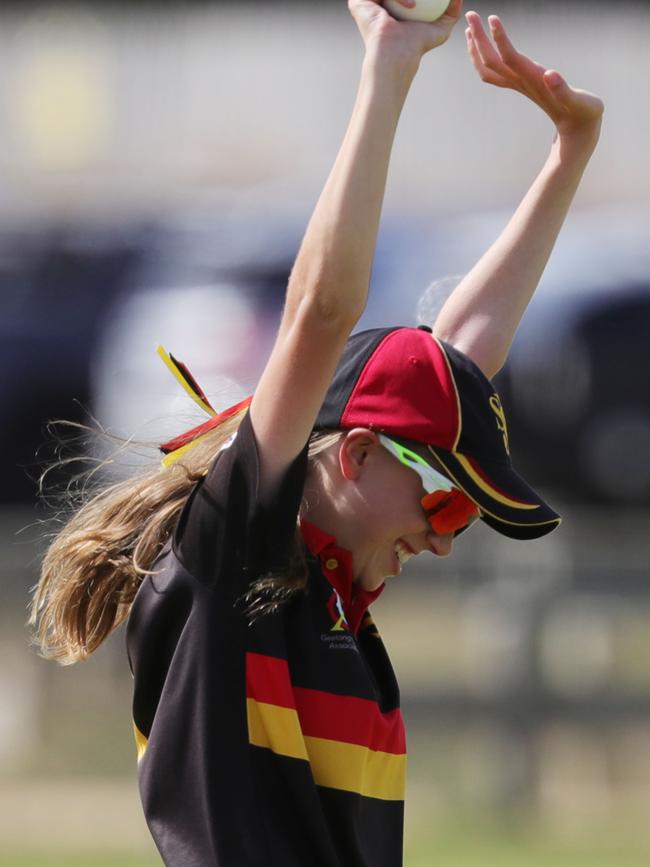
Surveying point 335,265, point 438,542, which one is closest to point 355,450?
point 438,542

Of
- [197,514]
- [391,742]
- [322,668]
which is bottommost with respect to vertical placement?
[391,742]

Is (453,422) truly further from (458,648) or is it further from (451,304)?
(458,648)

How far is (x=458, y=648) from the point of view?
187 inches

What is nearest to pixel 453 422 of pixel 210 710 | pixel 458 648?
pixel 210 710

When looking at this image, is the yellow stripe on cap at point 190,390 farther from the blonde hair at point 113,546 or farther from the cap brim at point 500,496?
the cap brim at point 500,496

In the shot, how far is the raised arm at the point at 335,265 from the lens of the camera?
1.32 m

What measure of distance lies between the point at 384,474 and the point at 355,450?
4 cm

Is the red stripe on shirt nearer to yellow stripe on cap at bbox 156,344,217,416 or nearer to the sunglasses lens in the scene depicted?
the sunglasses lens

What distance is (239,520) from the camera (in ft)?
4.58

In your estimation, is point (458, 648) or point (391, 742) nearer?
point (391, 742)

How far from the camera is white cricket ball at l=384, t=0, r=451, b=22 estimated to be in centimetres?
141

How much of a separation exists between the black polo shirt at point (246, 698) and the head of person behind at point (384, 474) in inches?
2.2

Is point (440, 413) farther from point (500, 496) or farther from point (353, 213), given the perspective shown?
point (353, 213)

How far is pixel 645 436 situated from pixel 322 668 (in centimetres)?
593
